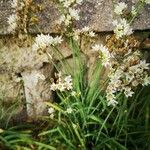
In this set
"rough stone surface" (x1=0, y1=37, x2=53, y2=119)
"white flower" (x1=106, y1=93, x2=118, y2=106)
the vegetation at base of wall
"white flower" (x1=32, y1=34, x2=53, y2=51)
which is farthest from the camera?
"rough stone surface" (x1=0, y1=37, x2=53, y2=119)

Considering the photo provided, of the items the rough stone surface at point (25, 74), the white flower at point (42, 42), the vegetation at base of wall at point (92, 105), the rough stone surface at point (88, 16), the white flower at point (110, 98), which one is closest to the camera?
the white flower at point (42, 42)

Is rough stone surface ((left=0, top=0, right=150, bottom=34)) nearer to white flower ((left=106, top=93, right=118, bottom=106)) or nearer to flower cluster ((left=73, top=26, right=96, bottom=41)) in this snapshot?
flower cluster ((left=73, top=26, right=96, bottom=41))

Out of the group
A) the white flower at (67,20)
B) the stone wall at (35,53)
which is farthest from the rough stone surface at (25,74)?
the white flower at (67,20)

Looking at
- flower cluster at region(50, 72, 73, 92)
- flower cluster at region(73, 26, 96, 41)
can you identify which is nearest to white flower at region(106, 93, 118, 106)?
flower cluster at region(50, 72, 73, 92)

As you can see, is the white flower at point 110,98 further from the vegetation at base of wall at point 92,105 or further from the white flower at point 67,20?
the white flower at point 67,20

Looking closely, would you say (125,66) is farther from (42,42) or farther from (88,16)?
(88,16)

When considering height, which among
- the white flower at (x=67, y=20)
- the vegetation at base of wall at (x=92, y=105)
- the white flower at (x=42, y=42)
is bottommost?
the vegetation at base of wall at (x=92, y=105)

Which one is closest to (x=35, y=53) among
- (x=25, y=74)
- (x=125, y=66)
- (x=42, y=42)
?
(x=25, y=74)

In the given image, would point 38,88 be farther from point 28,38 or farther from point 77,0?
point 77,0
